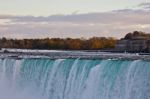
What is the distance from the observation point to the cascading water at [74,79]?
108 feet

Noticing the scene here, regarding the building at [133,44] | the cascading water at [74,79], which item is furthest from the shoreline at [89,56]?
the building at [133,44]

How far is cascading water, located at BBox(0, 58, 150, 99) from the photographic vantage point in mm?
32781

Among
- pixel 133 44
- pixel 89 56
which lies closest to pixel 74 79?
pixel 89 56

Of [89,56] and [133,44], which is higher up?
[89,56]

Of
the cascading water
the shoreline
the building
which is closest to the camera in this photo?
the cascading water

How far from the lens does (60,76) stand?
39.5m

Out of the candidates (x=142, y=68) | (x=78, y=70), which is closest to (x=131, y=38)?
(x=78, y=70)

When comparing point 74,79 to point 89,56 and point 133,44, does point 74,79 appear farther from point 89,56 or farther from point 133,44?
point 133,44

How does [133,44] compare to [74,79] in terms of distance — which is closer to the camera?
[74,79]

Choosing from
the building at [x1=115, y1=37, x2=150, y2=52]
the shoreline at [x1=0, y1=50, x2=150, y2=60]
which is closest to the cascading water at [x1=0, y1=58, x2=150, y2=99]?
the shoreline at [x1=0, y1=50, x2=150, y2=60]

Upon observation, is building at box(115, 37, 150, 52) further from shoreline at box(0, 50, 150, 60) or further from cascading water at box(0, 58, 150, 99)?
cascading water at box(0, 58, 150, 99)

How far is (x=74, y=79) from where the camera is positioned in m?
37.7

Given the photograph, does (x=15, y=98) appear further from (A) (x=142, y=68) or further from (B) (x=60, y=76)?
(A) (x=142, y=68)

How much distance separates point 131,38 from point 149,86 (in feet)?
139
